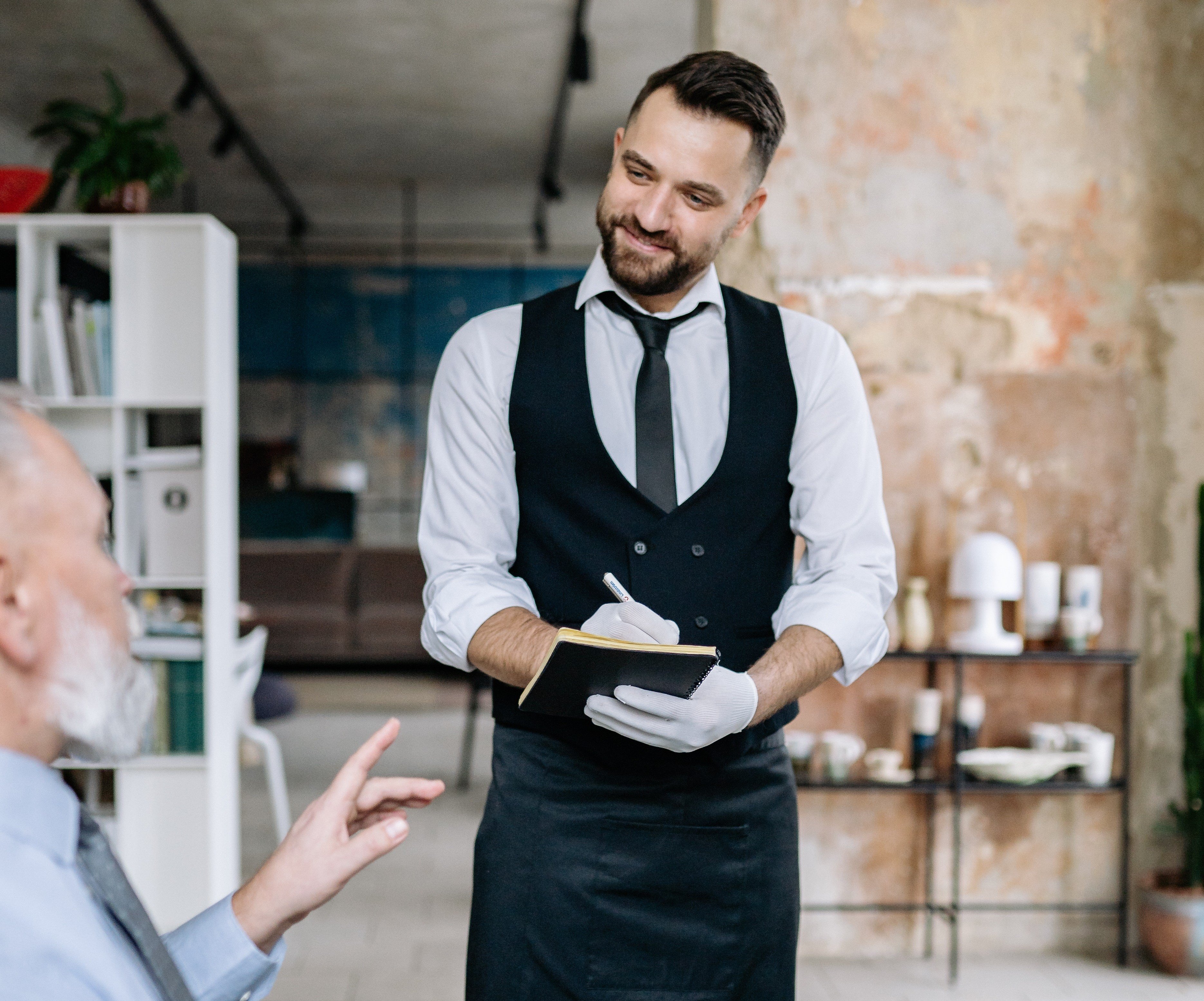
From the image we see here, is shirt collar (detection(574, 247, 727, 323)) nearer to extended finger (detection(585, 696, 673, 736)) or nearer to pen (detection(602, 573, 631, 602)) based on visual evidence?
pen (detection(602, 573, 631, 602))

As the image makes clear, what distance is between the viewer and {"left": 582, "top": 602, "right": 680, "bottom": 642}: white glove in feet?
3.96

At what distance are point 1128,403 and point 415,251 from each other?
7776mm

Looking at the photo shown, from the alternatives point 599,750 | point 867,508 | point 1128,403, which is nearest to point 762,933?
point 599,750

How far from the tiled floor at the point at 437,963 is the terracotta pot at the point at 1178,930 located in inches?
1.7

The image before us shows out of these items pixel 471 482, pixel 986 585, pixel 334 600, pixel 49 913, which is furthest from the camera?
pixel 334 600

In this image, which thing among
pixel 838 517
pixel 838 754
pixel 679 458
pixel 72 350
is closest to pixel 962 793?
pixel 838 754

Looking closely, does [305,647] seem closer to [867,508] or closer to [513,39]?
[513,39]

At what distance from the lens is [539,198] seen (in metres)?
9.28

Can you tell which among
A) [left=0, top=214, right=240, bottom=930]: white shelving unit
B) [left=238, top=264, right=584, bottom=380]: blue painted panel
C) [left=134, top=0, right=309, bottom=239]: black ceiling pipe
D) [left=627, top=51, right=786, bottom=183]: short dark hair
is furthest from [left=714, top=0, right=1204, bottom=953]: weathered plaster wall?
[left=238, top=264, right=584, bottom=380]: blue painted panel

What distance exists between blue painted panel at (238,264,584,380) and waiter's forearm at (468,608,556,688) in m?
8.89

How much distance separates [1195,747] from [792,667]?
7.38 ft

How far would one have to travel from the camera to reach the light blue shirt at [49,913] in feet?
2.11

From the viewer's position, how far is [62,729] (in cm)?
75

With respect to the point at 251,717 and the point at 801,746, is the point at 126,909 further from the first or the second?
the point at 251,717
